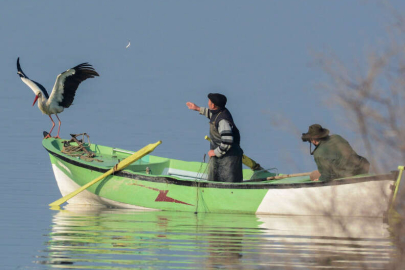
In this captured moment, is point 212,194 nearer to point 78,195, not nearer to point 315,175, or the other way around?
point 315,175

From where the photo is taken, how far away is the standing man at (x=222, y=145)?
1259cm

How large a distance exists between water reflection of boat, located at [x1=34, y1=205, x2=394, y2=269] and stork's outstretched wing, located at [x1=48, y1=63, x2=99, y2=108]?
4422mm

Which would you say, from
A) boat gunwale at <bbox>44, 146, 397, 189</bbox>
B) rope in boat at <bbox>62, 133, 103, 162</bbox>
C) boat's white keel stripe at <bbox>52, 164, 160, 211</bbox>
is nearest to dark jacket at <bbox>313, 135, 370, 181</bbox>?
boat gunwale at <bbox>44, 146, 397, 189</bbox>

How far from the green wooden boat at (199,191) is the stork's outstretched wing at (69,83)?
2173 millimetres

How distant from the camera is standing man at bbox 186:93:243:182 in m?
12.6

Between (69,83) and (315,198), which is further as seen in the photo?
(69,83)

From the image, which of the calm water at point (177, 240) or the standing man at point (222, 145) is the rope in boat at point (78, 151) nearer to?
the calm water at point (177, 240)

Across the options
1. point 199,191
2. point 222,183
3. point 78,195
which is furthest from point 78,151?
point 222,183

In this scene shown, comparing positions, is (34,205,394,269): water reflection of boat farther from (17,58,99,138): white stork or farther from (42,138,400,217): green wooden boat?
(17,58,99,138): white stork

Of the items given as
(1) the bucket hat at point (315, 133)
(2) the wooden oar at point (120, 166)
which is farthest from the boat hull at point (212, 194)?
(1) the bucket hat at point (315, 133)

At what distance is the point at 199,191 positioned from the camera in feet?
42.1

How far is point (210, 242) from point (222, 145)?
2.46 meters

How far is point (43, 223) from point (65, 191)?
262 cm

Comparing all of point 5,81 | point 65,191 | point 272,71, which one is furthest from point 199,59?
point 65,191
